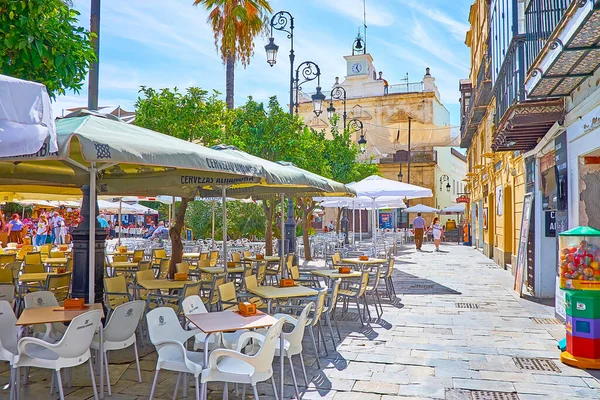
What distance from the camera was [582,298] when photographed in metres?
5.89

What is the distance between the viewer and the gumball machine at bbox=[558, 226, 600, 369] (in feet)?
19.2

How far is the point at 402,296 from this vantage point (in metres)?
11.0

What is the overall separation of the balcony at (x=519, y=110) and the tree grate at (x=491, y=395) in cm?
528

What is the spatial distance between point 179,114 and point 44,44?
22.6ft

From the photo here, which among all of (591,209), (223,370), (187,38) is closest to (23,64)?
(223,370)

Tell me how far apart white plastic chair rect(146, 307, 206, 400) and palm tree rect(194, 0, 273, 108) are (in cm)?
1436

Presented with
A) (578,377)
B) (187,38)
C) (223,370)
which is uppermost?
(187,38)

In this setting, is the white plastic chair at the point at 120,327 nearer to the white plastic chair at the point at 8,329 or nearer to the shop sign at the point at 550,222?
the white plastic chair at the point at 8,329

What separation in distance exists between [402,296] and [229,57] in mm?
11507

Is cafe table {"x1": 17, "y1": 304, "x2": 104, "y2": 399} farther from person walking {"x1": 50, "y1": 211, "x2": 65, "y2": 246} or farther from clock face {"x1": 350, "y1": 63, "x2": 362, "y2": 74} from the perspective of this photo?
clock face {"x1": 350, "y1": 63, "x2": 362, "y2": 74}

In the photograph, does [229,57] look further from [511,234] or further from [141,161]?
[141,161]

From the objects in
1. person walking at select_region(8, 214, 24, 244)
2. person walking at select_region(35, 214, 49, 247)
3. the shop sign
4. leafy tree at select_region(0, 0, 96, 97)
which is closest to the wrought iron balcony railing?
the shop sign

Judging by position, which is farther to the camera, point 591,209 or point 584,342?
point 591,209

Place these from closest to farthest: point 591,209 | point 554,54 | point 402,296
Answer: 1. point 554,54
2. point 591,209
3. point 402,296
